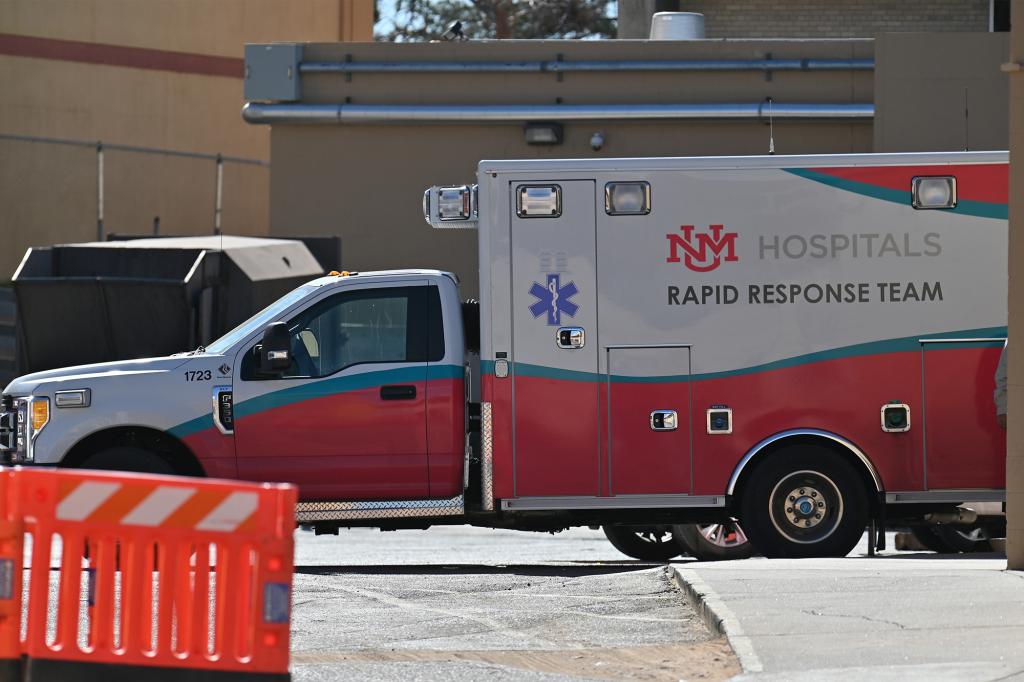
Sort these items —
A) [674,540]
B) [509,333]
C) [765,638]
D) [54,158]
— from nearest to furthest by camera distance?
1. [765,638]
2. [509,333]
3. [674,540]
4. [54,158]

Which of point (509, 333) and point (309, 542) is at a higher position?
point (509, 333)

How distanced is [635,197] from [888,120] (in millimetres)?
8635

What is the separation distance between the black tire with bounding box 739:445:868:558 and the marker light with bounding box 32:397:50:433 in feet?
14.7

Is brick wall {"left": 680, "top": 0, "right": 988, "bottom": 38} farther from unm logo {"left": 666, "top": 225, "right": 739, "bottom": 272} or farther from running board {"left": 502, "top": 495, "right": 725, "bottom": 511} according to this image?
running board {"left": 502, "top": 495, "right": 725, "bottom": 511}

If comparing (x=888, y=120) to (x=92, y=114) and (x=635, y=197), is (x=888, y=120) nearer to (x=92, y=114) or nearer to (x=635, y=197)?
(x=635, y=197)

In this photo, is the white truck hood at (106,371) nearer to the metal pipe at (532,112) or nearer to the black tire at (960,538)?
the black tire at (960,538)

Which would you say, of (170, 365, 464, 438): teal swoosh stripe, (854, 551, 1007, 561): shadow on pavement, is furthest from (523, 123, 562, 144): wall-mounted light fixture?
(170, 365, 464, 438): teal swoosh stripe

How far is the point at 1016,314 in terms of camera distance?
9.05m

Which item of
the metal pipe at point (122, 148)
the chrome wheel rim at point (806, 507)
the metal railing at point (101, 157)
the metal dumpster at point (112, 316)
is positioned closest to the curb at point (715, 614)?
the chrome wheel rim at point (806, 507)

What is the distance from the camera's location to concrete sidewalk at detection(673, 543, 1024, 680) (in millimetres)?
6883

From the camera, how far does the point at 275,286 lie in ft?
57.2

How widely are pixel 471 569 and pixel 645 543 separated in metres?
1.79

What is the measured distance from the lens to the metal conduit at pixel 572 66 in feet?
61.3

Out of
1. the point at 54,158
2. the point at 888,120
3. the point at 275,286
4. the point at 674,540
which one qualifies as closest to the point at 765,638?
the point at 674,540
